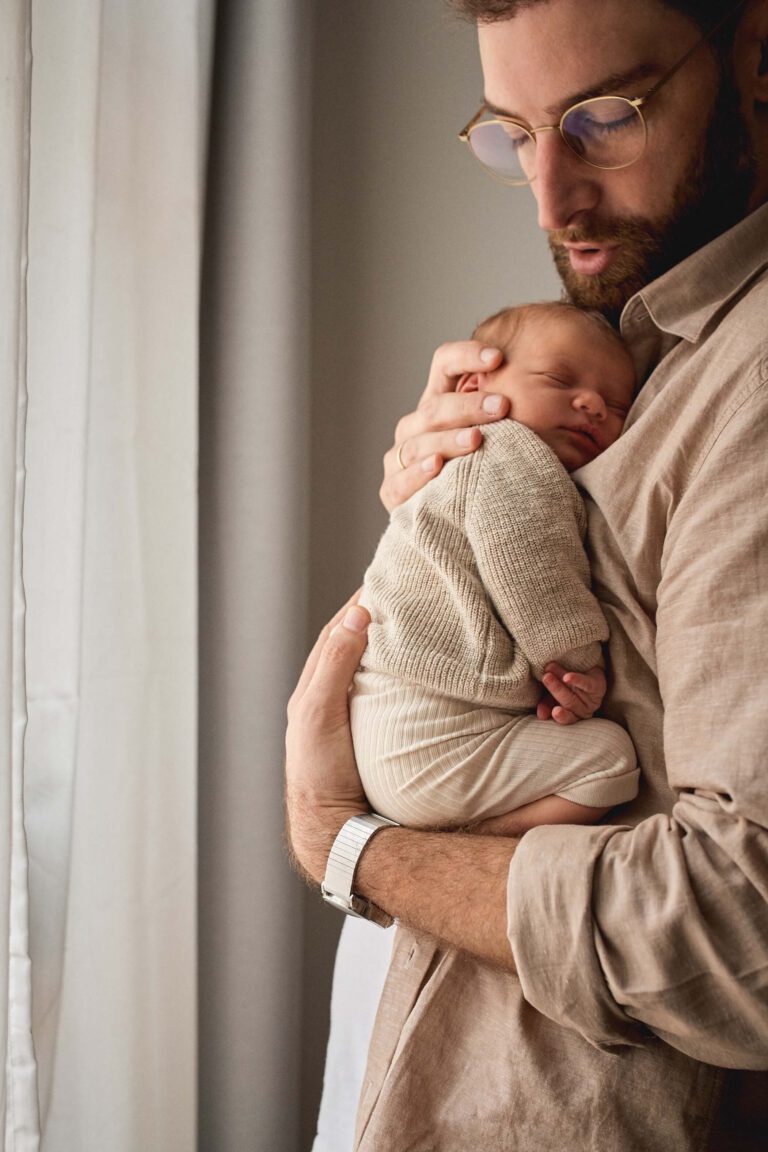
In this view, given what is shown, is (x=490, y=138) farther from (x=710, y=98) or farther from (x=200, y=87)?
(x=200, y=87)

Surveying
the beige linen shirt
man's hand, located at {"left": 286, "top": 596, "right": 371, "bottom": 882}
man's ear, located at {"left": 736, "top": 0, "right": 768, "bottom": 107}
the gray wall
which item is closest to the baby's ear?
the beige linen shirt

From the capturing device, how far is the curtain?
1410 millimetres

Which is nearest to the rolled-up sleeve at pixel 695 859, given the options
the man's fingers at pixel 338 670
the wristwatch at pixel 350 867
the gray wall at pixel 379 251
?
the wristwatch at pixel 350 867

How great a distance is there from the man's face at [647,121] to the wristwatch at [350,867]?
2.39ft

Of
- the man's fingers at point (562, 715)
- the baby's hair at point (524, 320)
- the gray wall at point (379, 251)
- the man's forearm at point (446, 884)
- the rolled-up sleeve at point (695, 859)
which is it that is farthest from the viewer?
the gray wall at point (379, 251)

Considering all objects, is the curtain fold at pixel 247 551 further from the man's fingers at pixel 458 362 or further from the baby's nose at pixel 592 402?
the baby's nose at pixel 592 402

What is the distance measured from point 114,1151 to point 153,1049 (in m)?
0.15

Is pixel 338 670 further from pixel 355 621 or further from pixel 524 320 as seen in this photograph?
pixel 524 320

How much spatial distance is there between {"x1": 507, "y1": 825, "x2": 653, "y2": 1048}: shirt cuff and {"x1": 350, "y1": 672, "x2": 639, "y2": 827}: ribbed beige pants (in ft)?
0.43

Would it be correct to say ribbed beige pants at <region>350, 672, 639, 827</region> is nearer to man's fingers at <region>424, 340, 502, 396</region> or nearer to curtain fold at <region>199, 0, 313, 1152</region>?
man's fingers at <region>424, 340, 502, 396</region>

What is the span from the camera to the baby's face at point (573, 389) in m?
1.28

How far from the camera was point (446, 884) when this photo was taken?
1.07 meters

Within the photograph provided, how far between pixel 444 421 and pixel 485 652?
1.24 feet

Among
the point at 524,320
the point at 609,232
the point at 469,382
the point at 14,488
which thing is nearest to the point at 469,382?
the point at 469,382
